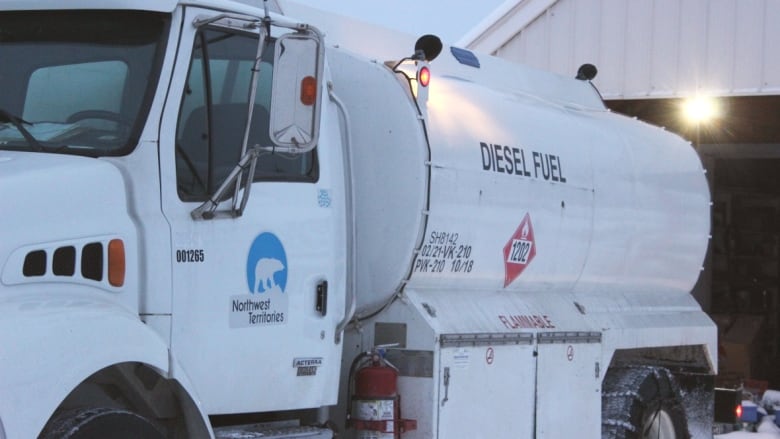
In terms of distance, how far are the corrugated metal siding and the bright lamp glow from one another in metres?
0.34

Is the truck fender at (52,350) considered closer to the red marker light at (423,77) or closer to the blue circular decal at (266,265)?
the blue circular decal at (266,265)

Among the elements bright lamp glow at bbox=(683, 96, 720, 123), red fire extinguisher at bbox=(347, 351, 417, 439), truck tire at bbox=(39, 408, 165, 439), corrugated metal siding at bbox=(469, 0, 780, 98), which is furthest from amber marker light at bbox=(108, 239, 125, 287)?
bright lamp glow at bbox=(683, 96, 720, 123)

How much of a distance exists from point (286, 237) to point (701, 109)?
33.2ft

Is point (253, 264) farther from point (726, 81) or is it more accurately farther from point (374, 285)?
point (726, 81)

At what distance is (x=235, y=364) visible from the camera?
5367 millimetres

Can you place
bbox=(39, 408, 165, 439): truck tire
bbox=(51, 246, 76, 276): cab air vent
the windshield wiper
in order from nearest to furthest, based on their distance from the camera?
bbox=(39, 408, 165, 439): truck tire
bbox=(51, 246, 76, 276): cab air vent
the windshield wiper

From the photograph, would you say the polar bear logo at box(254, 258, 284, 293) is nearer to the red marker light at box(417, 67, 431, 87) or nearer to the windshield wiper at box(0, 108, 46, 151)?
the windshield wiper at box(0, 108, 46, 151)

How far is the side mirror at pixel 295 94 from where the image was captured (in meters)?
5.02

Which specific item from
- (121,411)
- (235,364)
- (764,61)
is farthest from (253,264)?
(764,61)

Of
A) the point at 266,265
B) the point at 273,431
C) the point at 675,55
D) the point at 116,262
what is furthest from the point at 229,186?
the point at 675,55

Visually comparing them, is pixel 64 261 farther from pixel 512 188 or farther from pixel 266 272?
pixel 512 188

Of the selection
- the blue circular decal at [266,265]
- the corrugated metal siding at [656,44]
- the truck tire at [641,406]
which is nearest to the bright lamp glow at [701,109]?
the corrugated metal siding at [656,44]

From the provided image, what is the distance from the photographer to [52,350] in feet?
14.1

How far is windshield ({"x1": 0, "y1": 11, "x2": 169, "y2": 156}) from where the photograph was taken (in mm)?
5043
